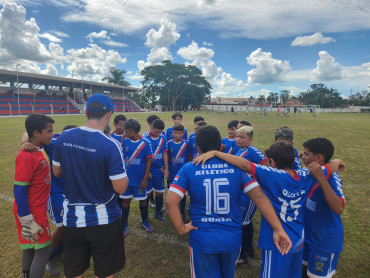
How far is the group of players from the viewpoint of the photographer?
6.46ft

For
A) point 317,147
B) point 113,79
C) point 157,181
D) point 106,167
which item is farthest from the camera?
point 113,79

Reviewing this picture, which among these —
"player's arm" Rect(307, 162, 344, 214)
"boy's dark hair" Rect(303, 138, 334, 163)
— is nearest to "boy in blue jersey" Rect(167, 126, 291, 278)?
"player's arm" Rect(307, 162, 344, 214)

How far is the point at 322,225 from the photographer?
236 centimetres

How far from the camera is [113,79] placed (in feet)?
235

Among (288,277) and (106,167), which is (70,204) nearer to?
(106,167)

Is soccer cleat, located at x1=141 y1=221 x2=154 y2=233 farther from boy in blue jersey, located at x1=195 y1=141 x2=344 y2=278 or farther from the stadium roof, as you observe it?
the stadium roof

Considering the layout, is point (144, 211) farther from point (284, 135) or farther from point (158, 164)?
Result: point (284, 135)

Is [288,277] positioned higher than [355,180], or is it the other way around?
[288,277]

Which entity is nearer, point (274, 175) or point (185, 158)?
point (274, 175)

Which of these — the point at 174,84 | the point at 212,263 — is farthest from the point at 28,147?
the point at 174,84

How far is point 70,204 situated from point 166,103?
232ft

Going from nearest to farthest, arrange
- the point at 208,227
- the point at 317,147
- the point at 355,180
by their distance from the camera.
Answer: the point at 208,227 → the point at 317,147 → the point at 355,180

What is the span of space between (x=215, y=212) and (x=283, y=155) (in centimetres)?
91

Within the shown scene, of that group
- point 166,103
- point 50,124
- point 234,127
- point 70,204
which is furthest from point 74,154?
point 166,103
